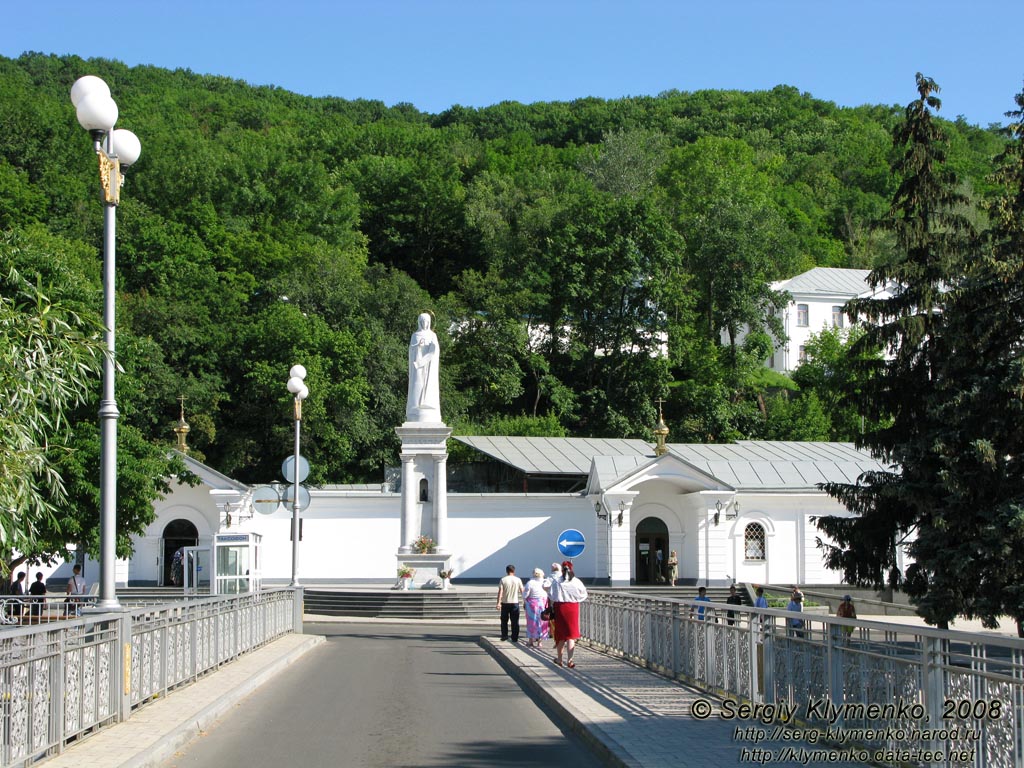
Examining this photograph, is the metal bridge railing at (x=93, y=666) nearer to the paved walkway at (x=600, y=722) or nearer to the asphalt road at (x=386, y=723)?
the paved walkway at (x=600, y=722)

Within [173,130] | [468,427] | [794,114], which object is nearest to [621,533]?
[468,427]

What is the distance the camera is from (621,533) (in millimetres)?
45906

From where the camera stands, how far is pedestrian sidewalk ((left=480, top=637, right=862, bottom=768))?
10.1 metres

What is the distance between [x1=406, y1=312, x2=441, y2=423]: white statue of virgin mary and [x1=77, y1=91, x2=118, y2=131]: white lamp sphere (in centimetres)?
2876

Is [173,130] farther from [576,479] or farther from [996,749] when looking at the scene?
[996,749]

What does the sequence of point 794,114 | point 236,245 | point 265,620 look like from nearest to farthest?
point 265,620, point 236,245, point 794,114

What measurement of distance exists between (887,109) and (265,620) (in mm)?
111746

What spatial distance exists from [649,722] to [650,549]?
1429 inches

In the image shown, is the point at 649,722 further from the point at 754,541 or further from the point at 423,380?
the point at 754,541

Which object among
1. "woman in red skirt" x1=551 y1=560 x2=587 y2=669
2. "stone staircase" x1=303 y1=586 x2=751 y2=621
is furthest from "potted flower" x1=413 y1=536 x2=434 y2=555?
"woman in red skirt" x1=551 y1=560 x2=587 y2=669

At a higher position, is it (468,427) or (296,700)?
(468,427)

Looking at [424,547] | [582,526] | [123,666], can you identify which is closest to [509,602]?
[424,547]

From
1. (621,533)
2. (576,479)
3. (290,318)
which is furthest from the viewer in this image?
(290,318)

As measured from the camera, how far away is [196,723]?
40.4 ft
